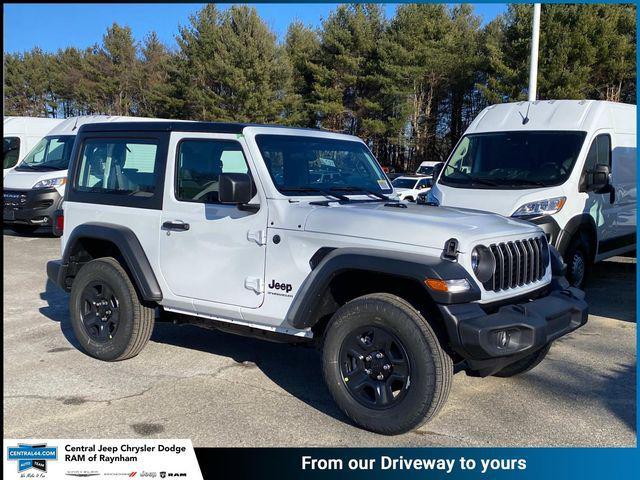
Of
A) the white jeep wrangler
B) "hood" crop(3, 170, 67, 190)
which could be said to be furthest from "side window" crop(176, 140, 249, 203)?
"hood" crop(3, 170, 67, 190)

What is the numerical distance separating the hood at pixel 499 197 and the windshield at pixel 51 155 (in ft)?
29.9

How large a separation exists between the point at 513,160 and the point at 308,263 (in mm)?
5160

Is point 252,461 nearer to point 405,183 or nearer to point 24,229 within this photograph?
point 24,229

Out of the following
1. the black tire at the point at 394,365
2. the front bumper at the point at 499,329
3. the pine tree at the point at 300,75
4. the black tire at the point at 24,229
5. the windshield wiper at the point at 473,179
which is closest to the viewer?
the front bumper at the point at 499,329

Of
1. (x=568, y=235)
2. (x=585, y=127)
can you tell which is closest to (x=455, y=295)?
(x=568, y=235)

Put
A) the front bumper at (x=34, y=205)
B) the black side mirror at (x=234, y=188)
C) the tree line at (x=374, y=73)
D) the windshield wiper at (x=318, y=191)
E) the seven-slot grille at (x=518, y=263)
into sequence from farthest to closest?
1. the tree line at (x=374, y=73)
2. the front bumper at (x=34, y=205)
3. the windshield wiper at (x=318, y=191)
4. the black side mirror at (x=234, y=188)
5. the seven-slot grille at (x=518, y=263)

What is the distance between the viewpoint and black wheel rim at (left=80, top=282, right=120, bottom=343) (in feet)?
17.9

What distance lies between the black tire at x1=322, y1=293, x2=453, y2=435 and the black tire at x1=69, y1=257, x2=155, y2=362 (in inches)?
73.5

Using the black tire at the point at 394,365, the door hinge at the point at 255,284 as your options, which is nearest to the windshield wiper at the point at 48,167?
the door hinge at the point at 255,284

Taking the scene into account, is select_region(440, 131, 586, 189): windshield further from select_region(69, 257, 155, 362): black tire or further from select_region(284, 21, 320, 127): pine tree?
select_region(284, 21, 320, 127): pine tree

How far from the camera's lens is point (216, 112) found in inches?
1366

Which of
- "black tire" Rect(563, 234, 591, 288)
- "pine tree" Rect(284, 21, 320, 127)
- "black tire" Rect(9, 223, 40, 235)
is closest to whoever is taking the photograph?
"black tire" Rect(563, 234, 591, 288)

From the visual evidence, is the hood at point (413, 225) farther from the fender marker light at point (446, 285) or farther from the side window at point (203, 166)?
the side window at point (203, 166)

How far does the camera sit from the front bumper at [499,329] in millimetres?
3668
